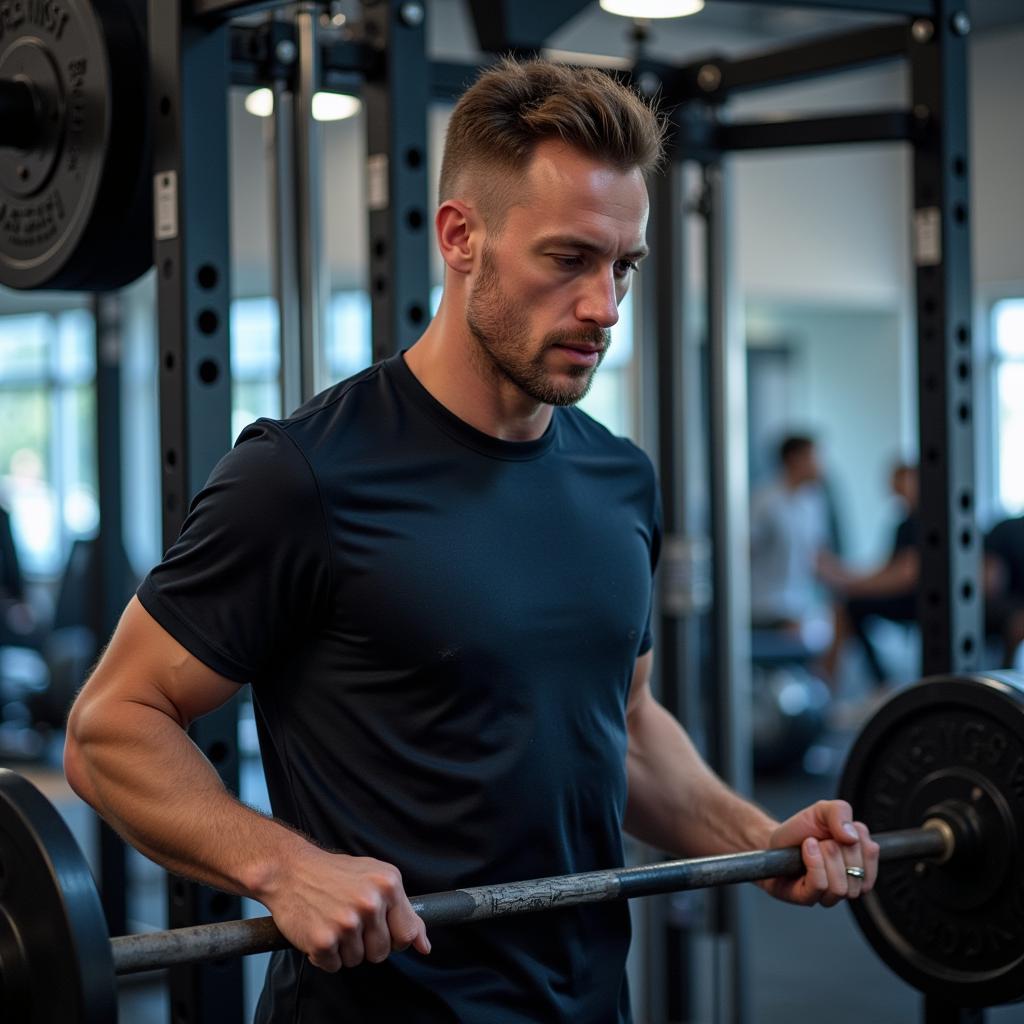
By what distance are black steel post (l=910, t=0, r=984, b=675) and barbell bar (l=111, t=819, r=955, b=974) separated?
0.62 meters

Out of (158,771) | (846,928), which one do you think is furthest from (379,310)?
(846,928)

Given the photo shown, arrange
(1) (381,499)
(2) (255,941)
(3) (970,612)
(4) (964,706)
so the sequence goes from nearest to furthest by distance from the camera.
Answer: (2) (255,941)
(1) (381,499)
(4) (964,706)
(3) (970,612)

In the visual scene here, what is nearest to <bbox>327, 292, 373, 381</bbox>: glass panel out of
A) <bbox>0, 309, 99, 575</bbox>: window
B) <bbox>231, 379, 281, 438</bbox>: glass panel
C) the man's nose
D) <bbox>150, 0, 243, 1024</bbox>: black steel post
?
<bbox>231, 379, 281, 438</bbox>: glass panel

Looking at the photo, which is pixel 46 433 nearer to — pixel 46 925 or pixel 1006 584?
pixel 1006 584

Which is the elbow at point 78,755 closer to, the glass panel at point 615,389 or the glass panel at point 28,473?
the glass panel at point 615,389

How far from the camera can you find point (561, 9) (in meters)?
2.49

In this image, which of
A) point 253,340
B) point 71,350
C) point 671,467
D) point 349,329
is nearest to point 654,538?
point 671,467

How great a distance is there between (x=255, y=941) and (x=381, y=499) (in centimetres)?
42

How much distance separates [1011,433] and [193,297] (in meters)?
7.67


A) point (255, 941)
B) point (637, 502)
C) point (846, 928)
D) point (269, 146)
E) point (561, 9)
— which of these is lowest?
point (846, 928)

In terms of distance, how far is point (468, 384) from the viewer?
152cm

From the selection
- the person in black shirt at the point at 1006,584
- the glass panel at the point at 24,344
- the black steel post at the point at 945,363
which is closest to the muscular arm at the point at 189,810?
the black steel post at the point at 945,363

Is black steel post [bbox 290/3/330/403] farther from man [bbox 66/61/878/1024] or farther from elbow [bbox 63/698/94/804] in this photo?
elbow [bbox 63/698/94/804]

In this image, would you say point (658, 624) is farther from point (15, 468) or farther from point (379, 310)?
point (15, 468)
